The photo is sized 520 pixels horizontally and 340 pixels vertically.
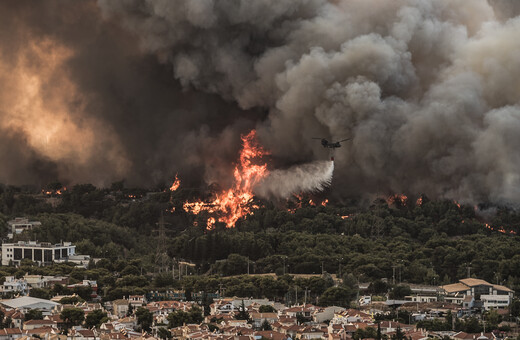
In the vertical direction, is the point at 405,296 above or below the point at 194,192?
below

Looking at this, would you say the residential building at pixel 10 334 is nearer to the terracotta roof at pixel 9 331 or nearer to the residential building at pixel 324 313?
the terracotta roof at pixel 9 331

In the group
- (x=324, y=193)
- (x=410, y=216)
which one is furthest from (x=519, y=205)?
(x=324, y=193)

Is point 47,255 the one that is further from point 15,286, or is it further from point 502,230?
point 502,230

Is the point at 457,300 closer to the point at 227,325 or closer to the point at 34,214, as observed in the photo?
the point at 227,325

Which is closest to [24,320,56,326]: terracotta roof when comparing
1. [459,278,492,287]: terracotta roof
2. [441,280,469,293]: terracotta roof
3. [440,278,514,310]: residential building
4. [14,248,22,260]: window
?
[440,278,514,310]: residential building

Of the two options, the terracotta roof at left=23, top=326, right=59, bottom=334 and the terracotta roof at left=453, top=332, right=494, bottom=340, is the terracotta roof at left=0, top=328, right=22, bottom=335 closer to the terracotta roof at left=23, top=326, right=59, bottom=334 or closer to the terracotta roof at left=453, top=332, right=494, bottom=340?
the terracotta roof at left=23, top=326, right=59, bottom=334

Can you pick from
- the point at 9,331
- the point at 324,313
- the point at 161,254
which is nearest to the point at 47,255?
the point at 161,254
